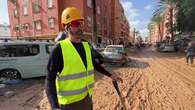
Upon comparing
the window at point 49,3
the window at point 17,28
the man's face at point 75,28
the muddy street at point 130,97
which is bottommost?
the muddy street at point 130,97

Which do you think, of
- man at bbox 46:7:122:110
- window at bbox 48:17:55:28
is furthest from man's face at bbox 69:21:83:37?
window at bbox 48:17:55:28

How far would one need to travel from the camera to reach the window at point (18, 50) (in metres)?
12.9

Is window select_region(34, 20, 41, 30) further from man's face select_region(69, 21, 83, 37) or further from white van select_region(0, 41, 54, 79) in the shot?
man's face select_region(69, 21, 83, 37)

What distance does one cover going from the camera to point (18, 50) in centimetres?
1331

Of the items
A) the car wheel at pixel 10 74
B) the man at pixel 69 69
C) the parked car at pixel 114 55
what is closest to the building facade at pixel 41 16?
the parked car at pixel 114 55

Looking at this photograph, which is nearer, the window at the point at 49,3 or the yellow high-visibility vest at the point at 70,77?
the yellow high-visibility vest at the point at 70,77

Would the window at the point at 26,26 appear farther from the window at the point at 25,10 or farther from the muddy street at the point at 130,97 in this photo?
the muddy street at the point at 130,97

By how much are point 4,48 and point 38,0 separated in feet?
106

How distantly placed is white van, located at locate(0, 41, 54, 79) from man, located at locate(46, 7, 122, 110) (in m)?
10.2

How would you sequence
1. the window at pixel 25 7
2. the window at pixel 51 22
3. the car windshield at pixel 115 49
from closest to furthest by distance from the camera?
the car windshield at pixel 115 49, the window at pixel 51 22, the window at pixel 25 7

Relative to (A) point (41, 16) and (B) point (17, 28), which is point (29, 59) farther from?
(B) point (17, 28)

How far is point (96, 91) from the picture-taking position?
34.6ft

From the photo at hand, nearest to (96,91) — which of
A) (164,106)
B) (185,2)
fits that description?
(164,106)

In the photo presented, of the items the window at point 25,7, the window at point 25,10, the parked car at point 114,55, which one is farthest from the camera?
the window at point 25,10
